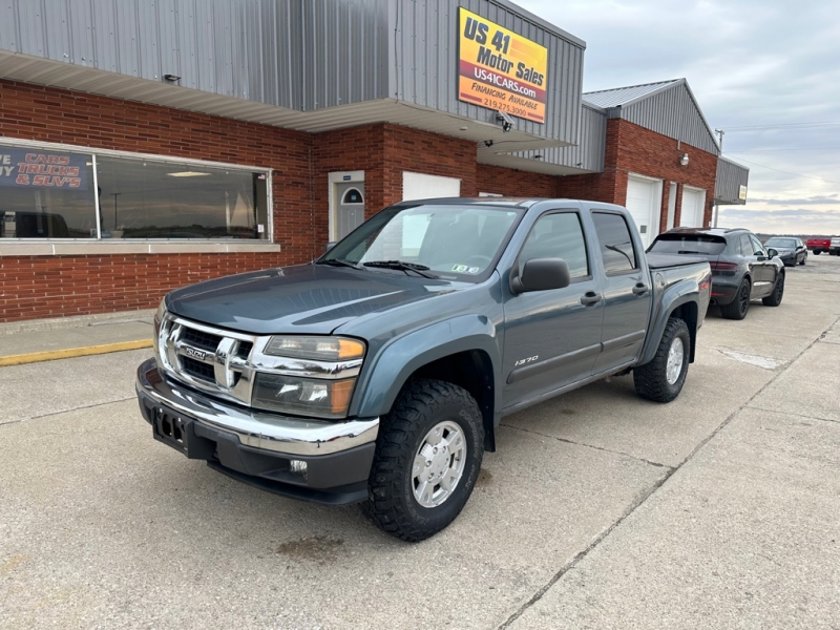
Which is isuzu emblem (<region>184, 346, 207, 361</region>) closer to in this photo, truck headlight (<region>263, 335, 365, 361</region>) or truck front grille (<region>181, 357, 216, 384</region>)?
truck front grille (<region>181, 357, 216, 384</region>)

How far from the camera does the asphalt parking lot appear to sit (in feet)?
8.42

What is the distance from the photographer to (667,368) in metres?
5.47

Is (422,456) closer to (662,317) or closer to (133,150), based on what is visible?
(662,317)

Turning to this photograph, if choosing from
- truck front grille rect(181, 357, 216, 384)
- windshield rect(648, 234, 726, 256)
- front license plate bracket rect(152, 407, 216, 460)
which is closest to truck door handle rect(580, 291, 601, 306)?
truck front grille rect(181, 357, 216, 384)

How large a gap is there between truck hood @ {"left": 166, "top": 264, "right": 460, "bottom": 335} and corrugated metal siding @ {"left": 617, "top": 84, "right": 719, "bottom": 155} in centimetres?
1641

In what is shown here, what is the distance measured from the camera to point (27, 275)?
319 inches

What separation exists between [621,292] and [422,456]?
92.6 inches

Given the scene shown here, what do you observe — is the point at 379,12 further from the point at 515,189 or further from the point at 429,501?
the point at 515,189

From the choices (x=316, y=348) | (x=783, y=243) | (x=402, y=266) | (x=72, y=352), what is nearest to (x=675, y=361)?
(x=402, y=266)

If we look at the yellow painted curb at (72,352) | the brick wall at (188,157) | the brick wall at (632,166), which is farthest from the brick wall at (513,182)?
the yellow painted curb at (72,352)

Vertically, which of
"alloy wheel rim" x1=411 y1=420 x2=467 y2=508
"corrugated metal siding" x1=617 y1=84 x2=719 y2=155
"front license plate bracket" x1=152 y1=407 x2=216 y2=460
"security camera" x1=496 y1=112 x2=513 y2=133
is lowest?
"alloy wheel rim" x1=411 y1=420 x2=467 y2=508

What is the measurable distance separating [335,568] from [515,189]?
1577 centimetres

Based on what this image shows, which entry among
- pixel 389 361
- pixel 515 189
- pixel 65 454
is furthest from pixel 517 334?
pixel 515 189

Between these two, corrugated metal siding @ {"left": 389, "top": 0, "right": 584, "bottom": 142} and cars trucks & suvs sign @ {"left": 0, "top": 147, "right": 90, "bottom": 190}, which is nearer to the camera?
cars trucks & suvs sign @ {"left": 0, "top": 147, "right": 90, "bottom": 190}
